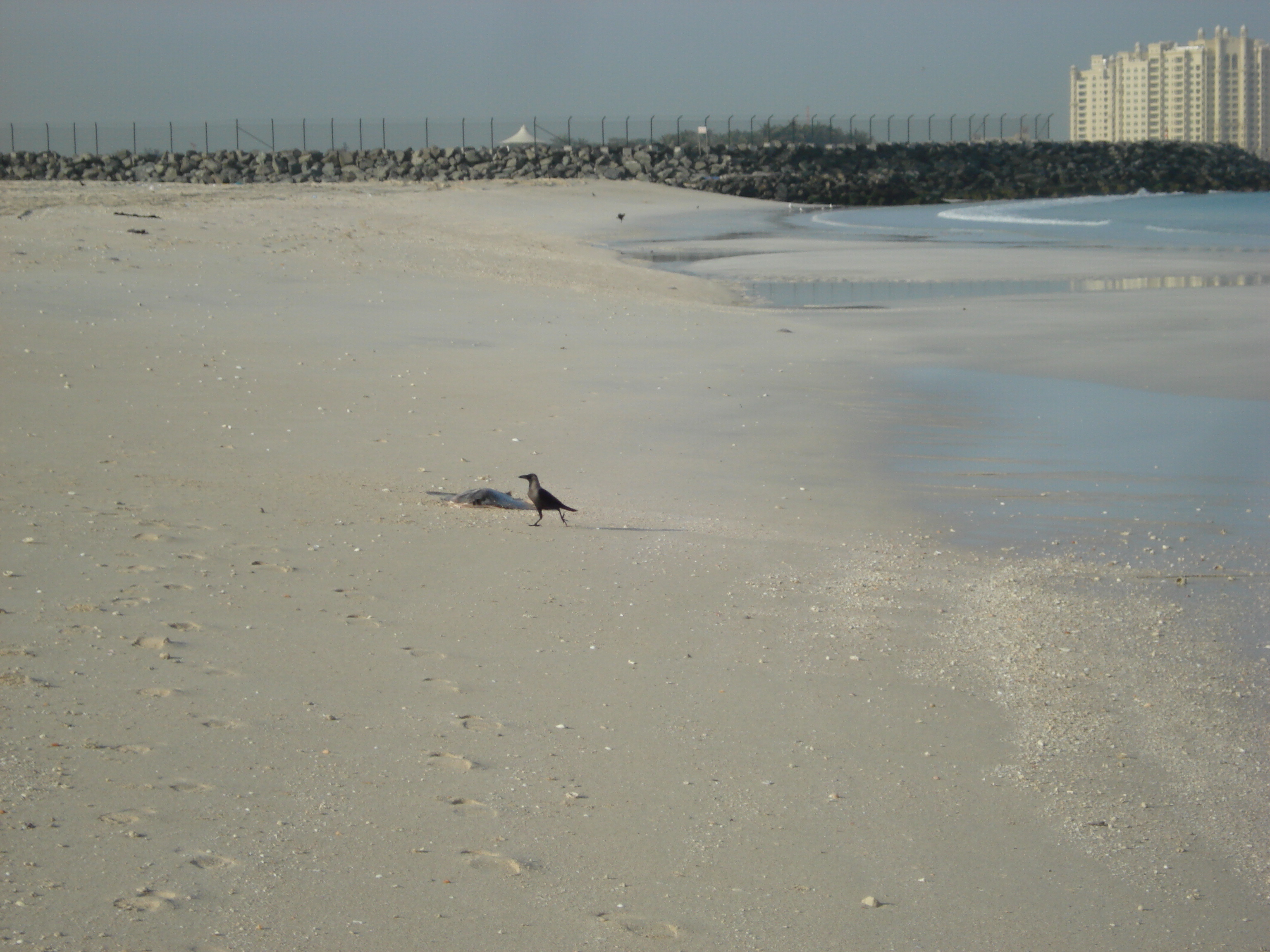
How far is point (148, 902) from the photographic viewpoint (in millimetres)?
2834

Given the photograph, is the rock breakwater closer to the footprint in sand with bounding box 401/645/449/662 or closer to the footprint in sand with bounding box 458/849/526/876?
the footprint in sand with bounding box 401/645/449/662

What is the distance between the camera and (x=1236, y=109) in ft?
562

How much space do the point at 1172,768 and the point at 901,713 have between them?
0.83 metres

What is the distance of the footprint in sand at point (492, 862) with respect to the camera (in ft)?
10.1

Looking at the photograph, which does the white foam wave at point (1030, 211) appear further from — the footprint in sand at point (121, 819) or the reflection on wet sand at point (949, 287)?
the footprint in sand at point (121, 819)

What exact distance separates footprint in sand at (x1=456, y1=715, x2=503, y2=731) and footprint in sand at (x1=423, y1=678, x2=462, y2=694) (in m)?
0.18

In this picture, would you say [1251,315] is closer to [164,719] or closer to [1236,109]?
[164,719]

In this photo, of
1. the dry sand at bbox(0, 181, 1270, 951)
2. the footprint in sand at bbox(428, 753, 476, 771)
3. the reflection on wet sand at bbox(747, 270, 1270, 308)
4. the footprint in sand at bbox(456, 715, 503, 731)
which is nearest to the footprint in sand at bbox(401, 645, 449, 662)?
the dry sand at bbox(0, 181, 1270, 951)

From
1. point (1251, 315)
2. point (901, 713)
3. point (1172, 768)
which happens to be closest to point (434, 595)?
point (901, 713)

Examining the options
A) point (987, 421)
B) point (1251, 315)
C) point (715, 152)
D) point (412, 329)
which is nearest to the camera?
point (987, 421)

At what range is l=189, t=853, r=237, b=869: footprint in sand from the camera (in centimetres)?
299

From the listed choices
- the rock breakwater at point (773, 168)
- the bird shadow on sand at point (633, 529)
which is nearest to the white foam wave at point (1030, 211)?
the rock breakwater at point (773, 168)

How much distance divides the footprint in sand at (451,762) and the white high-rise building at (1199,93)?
18426cm

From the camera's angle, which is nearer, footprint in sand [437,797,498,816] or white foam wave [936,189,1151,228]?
footprint in sand [437,797,498,816]
